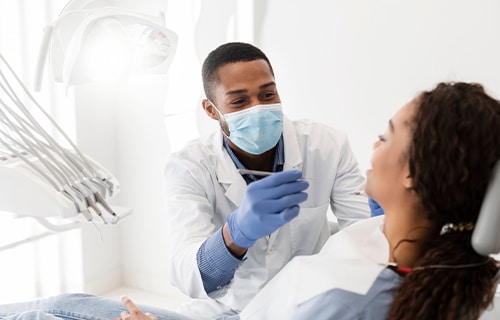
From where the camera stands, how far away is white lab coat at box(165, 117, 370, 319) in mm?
1705

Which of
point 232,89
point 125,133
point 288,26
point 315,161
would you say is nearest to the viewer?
point 232,89

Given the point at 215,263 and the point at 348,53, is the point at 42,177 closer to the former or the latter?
the point at 215,263

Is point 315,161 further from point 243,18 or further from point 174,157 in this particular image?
point 243,18

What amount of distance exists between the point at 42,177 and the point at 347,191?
3.54ft

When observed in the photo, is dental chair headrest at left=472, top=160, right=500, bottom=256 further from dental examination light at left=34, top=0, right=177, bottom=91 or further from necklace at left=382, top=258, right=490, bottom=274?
dental examination light at left=34, top=0, right=177, bottom=91

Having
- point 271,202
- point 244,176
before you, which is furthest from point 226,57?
point 271,202

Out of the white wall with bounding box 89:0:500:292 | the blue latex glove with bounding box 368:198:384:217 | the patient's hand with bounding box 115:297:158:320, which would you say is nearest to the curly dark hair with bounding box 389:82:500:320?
the blue latex glove with bounding box 368:198:384:217

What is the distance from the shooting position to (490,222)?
3.19ft

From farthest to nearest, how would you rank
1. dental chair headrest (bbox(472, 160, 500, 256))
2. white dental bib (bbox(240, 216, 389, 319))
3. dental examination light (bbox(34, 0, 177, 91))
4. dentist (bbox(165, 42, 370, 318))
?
dentist (bbox(165, 42, 370, 318)), dental examination light (bbox(34, 0, 177, 91)), white dental bib (bbox(240, 216, 389, 319)), dental chair headrest (bbox(472, 160, 500, 256))

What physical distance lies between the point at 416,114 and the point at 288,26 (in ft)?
4.86

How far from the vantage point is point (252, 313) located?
51.4 inches

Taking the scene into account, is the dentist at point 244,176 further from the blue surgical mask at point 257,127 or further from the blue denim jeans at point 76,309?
the blue denim jeans at point 76,309

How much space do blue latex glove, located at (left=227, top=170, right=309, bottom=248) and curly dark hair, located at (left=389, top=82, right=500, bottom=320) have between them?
1.03ft

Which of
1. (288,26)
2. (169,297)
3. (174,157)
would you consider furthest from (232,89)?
(169,297)
